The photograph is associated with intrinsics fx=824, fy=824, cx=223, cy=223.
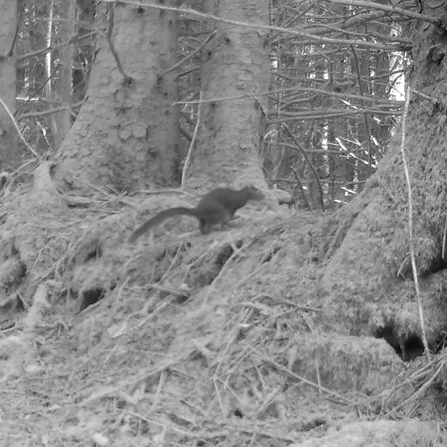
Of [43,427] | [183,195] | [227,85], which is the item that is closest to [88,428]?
[43,427]

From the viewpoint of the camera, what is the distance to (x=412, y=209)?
331 cm

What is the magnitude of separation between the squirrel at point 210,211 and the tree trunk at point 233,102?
650mm

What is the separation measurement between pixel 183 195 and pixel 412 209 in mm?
2079

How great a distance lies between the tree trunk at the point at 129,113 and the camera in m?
5.39

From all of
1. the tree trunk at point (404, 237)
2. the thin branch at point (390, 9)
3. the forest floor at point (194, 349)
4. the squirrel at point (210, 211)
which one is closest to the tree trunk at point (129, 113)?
the forest floor at point (194, 349)

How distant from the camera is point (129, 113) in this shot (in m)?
5.49

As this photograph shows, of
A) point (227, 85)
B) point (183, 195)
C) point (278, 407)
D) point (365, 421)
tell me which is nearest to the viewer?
point (365, 421)

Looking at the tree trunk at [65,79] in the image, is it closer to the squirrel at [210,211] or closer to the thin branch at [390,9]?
the squirrel at [210,211]

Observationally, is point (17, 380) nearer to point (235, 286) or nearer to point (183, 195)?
point (235, 286)

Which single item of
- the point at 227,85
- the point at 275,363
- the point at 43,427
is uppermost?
the point at 227,85

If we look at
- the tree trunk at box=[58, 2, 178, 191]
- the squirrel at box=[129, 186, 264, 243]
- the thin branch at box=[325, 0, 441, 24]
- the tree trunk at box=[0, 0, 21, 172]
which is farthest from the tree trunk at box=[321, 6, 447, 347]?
the tree trunk at box=[0, 0, 21, 172]

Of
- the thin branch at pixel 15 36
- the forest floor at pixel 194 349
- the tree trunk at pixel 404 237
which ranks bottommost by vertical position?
the forest floor at pixel 194 349

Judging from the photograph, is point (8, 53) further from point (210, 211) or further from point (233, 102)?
point (210, 211)

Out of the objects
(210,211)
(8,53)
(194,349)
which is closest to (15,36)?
(8,53)
